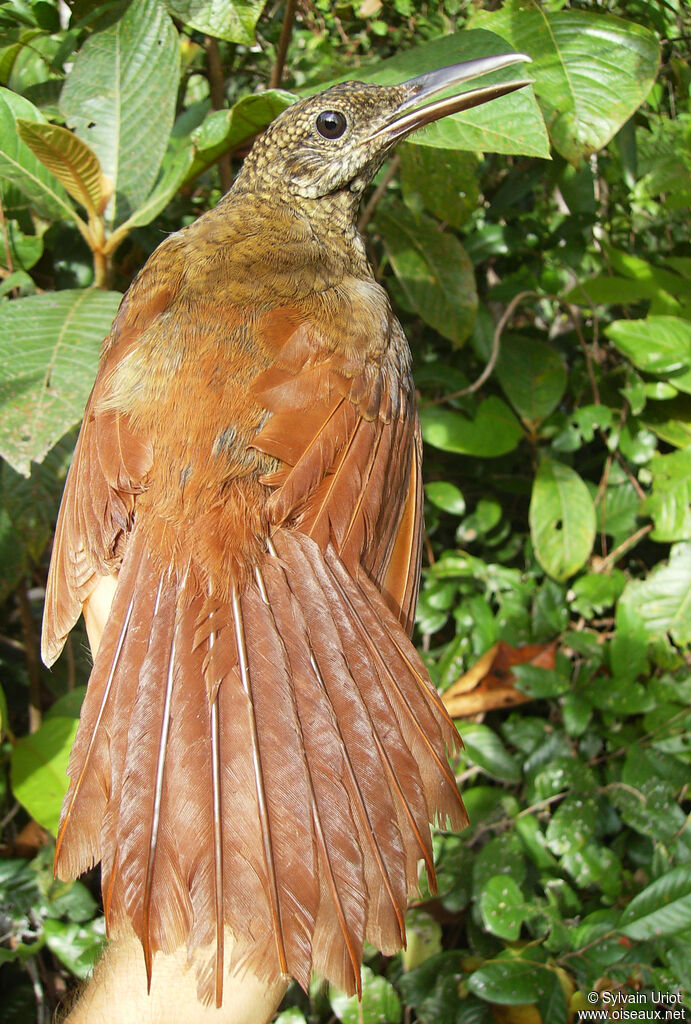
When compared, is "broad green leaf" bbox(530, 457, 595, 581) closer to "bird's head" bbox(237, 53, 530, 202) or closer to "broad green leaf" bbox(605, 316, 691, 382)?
"broad green leaf" bbox(605, 316, 691, 382)

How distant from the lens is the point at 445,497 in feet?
7.70

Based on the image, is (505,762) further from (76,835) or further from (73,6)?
(73,6)

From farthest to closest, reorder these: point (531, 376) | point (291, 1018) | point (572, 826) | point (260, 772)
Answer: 1. point (531, 376)
2. point (572, 826)
3. point (291, 1018)
4. point (260, 772)

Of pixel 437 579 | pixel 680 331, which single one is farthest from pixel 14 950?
pixel 680 331

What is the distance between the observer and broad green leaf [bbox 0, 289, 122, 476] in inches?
53.1

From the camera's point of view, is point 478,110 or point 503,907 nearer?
point 478,110

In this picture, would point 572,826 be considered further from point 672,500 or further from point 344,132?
point 344,132

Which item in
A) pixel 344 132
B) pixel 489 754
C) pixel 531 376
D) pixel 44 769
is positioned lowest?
pixel 489 754

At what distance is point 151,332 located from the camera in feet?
4.61

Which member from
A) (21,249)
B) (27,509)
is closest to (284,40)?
(21,249)

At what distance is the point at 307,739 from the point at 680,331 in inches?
67.3

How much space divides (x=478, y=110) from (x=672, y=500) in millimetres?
1270

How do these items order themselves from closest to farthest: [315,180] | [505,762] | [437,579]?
[315,180] → [505,762] → [437,579]

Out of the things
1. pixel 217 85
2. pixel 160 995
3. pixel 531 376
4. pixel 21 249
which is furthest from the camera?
pixel 531 376
